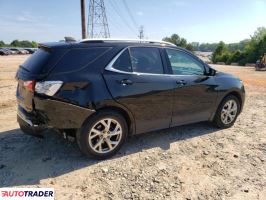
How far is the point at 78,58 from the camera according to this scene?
4090 millimetres

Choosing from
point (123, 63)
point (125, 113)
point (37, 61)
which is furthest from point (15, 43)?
point (125, 113)

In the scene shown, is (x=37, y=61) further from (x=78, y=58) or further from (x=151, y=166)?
(x=151, y=166)

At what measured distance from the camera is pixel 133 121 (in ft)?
15.0

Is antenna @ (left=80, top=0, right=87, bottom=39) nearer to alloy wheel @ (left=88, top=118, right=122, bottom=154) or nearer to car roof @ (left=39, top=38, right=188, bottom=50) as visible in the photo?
car roof @ (left=39, top=38, right=188, bottom=50)

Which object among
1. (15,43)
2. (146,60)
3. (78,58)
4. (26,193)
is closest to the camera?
(26,193)

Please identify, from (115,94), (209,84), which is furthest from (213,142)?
(115,94)

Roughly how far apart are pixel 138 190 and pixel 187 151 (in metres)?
1.50

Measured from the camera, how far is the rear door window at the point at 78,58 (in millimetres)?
3957

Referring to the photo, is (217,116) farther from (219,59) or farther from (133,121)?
(219,59)

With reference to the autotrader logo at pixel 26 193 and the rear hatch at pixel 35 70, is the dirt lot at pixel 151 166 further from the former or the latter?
the rear hatch at pixel 35 70

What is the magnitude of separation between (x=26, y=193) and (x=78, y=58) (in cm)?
190

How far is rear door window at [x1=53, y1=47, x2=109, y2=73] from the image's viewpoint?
396cm

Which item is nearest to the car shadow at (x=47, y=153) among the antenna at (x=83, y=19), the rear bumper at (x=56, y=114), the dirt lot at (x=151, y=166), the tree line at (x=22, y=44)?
the dirt lot at (x=151, y=166)

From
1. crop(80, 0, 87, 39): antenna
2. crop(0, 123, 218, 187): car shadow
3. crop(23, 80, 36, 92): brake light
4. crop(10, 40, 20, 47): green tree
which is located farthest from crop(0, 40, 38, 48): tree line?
crop(23, 80, 36, 92): brake light
